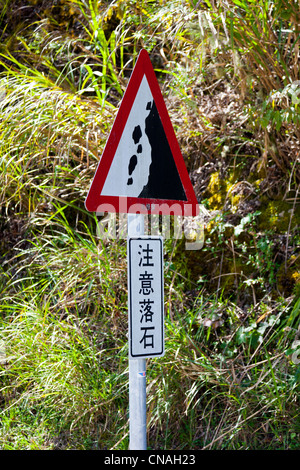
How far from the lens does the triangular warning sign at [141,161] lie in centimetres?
248

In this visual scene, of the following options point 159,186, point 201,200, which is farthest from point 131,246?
point 201,200

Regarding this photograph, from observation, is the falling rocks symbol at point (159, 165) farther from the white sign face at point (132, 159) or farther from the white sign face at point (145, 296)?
the white sign face at point (145, 296)

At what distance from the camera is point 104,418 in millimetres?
3824

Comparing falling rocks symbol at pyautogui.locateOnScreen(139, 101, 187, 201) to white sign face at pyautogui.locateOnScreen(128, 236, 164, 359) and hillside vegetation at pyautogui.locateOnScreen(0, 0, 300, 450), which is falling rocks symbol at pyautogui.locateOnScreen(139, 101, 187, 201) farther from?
hillside vegetation at pyautogui.locateOnScreen(0, 0, 300, 450)

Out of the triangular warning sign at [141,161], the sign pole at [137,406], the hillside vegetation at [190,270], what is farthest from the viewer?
the hillside vegetation at [190,270]

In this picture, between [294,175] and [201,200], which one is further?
[201,200]

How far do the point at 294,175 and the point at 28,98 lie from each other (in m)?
2.31

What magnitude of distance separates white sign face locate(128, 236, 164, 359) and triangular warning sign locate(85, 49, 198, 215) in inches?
6.8

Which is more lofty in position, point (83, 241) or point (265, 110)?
point (265, 110)

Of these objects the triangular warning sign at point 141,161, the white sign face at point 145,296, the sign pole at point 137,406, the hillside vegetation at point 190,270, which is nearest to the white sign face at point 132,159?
the triangular warning sign at point 141,161

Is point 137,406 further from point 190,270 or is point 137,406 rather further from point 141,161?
point 190,270

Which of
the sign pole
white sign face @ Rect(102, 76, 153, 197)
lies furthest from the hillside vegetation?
white sign face @ Rect(102, 76, 153, 197)

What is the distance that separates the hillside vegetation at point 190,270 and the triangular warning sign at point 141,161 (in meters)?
1.20

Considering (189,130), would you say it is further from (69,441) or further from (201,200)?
(69,441)
